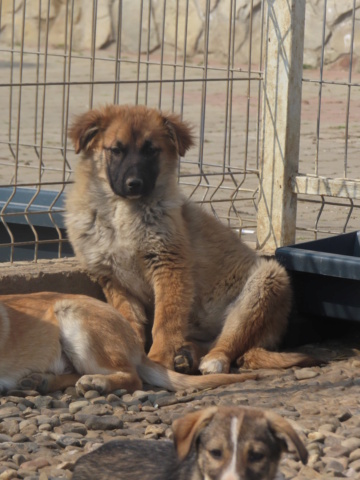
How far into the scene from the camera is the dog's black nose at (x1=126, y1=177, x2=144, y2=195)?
232 inches

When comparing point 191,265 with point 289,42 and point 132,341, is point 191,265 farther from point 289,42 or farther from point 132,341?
point 289,42

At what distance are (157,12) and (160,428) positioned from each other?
17457 mm

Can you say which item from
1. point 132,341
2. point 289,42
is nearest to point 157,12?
point 289,42

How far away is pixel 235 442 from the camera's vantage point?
337cm

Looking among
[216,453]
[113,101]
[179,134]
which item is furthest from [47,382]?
[113,101]

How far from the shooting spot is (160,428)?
4539mm

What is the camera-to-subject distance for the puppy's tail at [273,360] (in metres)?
5.73

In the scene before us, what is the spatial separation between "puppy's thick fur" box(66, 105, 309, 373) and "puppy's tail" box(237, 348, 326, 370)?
0.4 inches

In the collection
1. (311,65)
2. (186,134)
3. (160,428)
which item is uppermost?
(311,65)

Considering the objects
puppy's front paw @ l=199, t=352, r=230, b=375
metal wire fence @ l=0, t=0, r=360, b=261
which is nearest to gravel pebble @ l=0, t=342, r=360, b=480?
puppy's front paw @ l=199, t=352, r=230, b=375

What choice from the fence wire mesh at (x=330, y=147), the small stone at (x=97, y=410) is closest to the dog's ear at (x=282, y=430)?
the small stone at (x=97, y=410)

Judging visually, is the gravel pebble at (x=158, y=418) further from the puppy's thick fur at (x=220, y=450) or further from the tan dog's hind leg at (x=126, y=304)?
the tan dog's hind leg at (x=126, y=304)

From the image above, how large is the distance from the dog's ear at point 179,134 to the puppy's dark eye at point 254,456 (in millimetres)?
3058

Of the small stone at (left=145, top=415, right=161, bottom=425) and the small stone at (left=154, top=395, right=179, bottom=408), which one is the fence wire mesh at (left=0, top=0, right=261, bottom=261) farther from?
the small stone at (left=145, top=415, right=161, bottom=425)
